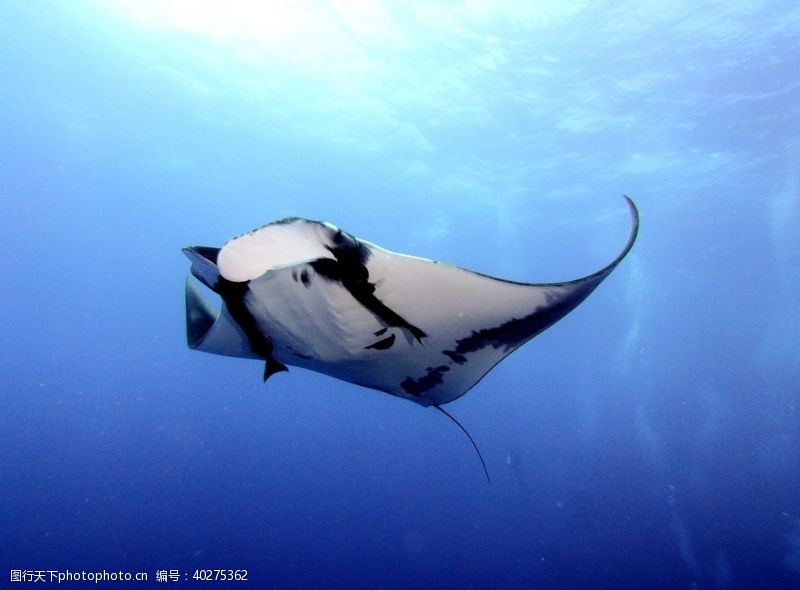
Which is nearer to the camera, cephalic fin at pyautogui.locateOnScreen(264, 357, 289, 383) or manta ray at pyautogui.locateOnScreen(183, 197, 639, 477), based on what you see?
manta ray at pyautogui.locateOnScreen(183, 197, 639, 477)

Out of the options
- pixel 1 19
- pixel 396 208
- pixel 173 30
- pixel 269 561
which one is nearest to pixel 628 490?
pixel 269 561

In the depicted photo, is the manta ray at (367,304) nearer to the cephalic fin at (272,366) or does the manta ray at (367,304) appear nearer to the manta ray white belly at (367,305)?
the manta ray white belly at (367,305)

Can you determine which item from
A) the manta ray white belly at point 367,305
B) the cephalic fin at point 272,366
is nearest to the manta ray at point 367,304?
the manta ray white belly at point 367,305

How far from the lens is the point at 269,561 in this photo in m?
Result: 22.0

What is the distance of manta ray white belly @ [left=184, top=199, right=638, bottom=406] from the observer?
6.17 ft

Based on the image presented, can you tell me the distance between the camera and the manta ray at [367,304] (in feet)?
6.16

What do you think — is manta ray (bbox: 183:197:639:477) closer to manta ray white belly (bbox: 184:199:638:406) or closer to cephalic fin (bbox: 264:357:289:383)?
manta ray white belly (bbox: 184:199:638:406)

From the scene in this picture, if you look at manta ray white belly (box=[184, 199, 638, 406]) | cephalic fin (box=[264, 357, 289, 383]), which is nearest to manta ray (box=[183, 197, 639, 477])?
manta ray white belly (box=[184, 199, 638, 406])

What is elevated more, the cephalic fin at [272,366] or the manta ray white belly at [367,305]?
the manta ray white belly at [367,305]

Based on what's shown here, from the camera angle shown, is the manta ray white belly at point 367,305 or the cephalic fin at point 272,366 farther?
the cephalic fin at point 272,366

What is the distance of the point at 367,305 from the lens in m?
2.48

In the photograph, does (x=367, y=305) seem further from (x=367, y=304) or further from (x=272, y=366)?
(x=272, y=366)

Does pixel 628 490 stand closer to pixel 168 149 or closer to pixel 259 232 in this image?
pixel 259 232

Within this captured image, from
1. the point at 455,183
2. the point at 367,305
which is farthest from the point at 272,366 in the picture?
the point at 455,183
